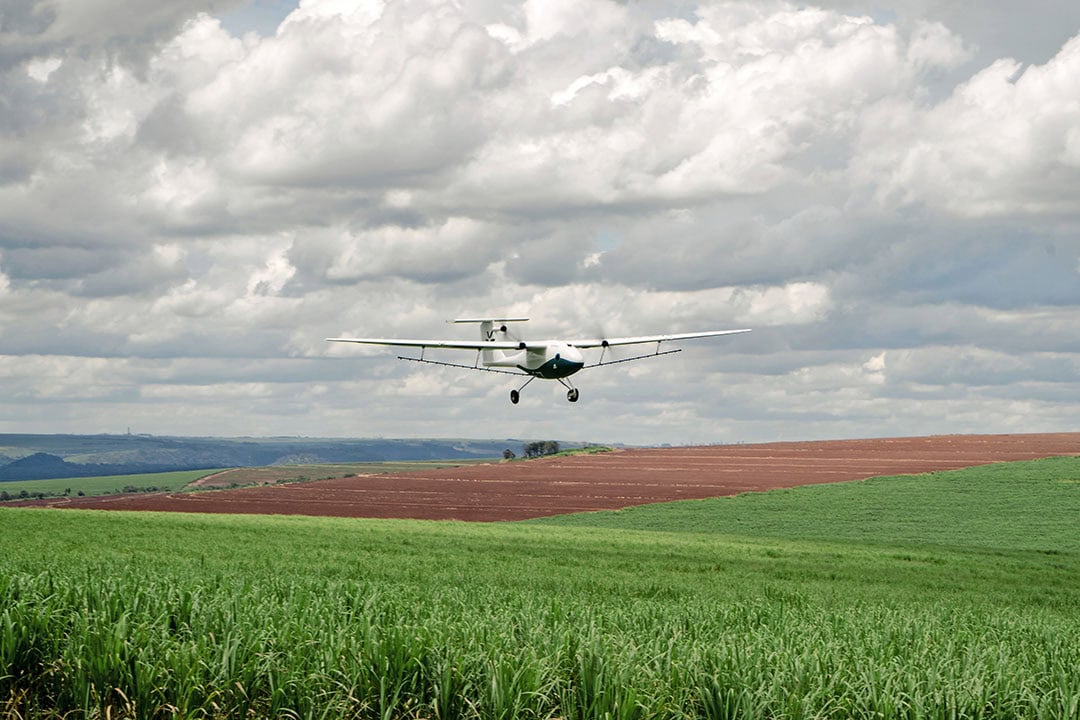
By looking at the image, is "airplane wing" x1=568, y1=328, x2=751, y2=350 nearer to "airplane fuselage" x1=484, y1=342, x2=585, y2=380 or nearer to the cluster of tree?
"airplane fuselage" x1=484, y1=342, x2=585, y2=380

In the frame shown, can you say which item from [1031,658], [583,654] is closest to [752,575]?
[1031,658]

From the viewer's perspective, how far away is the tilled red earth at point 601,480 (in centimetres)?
6806

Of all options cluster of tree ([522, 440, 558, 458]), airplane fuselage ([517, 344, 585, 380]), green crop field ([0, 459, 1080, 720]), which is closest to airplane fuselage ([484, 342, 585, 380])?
airplane fuselage ([517, 344, 585, 380])

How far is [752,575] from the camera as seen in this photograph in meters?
33.6

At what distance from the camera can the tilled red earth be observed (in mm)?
68062

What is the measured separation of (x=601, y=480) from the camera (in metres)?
81.2

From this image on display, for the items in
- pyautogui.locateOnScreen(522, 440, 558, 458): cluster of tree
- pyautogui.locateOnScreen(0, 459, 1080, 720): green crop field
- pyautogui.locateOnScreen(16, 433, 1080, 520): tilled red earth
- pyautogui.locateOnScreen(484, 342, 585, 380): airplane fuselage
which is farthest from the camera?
pyautogui.locateOnScreen(522, 440, 558, 458): cluster of tree

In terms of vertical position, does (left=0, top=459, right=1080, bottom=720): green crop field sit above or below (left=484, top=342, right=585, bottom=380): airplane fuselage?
below

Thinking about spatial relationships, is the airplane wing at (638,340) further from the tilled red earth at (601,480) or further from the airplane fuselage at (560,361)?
the tilled red earth at (601,480)

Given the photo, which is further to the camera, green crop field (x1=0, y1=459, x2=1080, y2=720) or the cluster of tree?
the cluster of tree

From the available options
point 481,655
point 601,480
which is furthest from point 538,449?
point 481,655

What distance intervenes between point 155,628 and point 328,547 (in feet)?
86.1

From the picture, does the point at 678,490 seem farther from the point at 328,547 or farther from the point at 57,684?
the point at 57,684

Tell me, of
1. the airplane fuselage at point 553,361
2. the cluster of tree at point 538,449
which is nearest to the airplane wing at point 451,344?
the airplane fuselage at point 553,361
